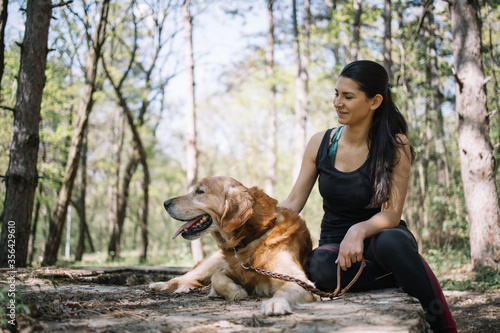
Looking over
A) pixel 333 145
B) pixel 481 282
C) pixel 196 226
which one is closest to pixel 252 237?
pixel 196 226

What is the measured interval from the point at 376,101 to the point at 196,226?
1.81 m

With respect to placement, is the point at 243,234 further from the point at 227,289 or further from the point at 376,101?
the point at 376,101

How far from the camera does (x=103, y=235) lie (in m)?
37.7

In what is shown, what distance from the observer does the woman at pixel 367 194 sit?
262 cm

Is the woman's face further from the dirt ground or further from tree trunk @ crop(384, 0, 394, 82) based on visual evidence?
tree trunk @ crop(384, 0, 394, 82)

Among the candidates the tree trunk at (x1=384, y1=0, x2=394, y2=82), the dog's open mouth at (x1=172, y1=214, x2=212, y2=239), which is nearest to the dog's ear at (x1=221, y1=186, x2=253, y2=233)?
the dog's open mouth at (x1=172, y1=214, x2=212, y2=239)

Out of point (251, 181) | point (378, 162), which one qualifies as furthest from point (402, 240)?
point (251, 181)

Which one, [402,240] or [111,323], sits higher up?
[402,240]

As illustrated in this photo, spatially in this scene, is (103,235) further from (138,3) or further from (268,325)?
(268,325)

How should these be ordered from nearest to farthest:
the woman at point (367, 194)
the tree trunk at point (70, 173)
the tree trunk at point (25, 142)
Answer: the woman at point (367, 194)
the tree trunk at point (25, 142)
the tree trunk at point (70, 173)

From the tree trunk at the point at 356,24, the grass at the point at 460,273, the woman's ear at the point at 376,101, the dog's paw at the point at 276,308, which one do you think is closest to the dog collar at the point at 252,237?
the dog's paw at the point at 276,308

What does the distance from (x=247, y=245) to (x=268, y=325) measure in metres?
1.28

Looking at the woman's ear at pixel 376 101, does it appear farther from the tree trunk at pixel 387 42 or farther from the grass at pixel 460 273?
the tree trunk at pixel 387 42

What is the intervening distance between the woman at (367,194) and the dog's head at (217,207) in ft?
1.73
